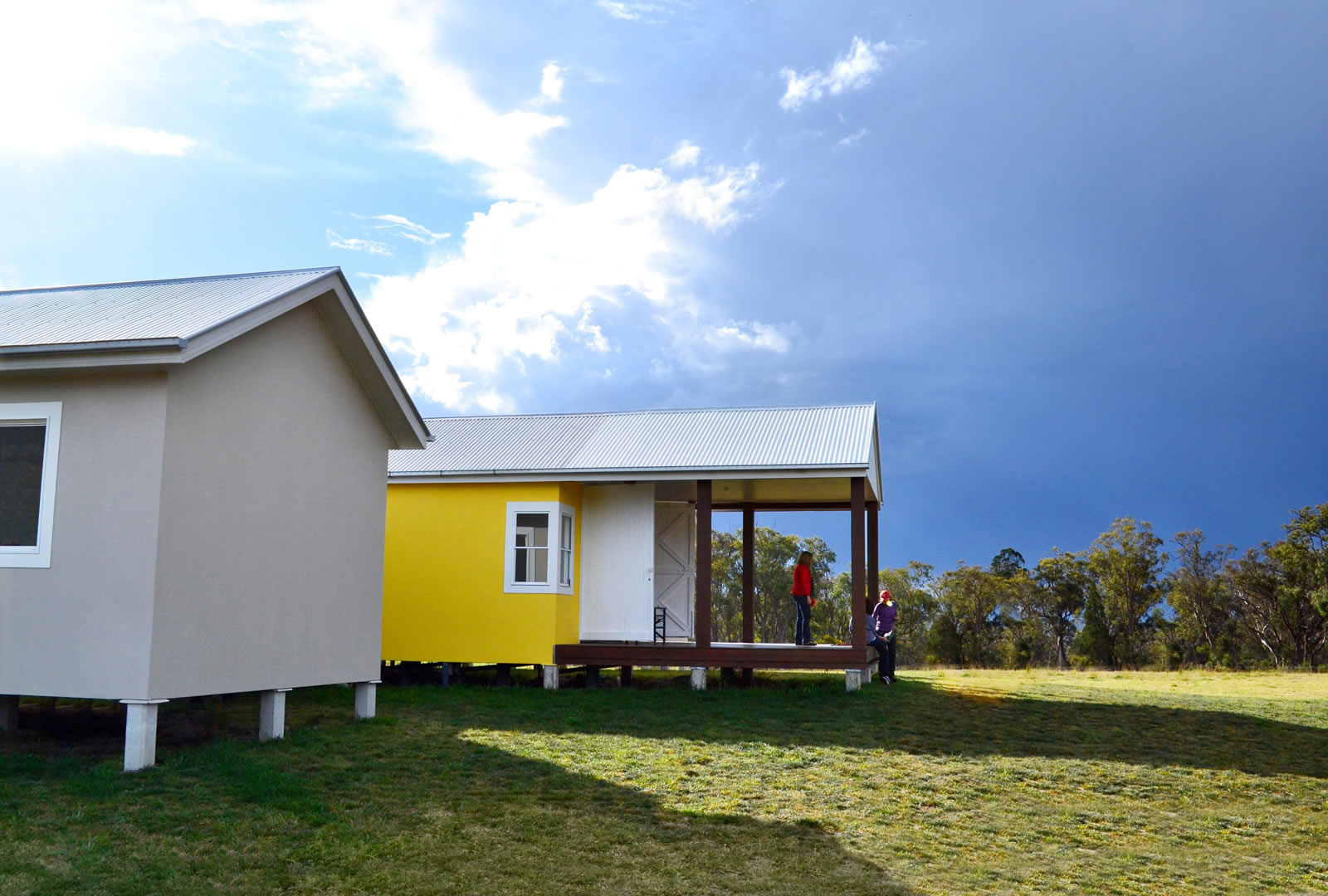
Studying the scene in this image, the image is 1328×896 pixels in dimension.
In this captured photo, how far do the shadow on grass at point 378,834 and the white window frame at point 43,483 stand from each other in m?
1.73

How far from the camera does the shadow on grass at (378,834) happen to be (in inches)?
269

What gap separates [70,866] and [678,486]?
12.4 m

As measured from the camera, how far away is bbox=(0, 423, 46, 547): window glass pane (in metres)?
9.88

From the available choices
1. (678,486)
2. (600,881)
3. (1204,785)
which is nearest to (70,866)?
(600,881)

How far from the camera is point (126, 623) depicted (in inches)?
362

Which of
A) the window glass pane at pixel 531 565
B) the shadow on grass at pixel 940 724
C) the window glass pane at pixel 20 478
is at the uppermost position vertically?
the window glass pane at pixel 20 478

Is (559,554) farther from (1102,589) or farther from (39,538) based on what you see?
(1102,589)

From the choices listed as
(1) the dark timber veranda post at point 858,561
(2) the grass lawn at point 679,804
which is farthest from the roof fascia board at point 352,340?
(1) the dark timber veranda post at point 858,561

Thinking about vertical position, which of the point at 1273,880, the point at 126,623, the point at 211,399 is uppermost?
the point at 211,399

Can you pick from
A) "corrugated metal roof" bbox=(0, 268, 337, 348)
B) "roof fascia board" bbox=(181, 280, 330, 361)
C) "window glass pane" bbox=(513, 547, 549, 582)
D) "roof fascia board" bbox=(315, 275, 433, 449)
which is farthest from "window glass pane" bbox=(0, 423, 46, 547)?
"window glass pane" bbox=(513, 547, 549, 582)

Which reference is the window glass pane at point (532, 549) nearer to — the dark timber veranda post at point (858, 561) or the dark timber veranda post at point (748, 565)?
the dark timber veranda post at point (748, 565)

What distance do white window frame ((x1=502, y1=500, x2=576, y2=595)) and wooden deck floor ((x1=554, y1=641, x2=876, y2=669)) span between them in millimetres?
923

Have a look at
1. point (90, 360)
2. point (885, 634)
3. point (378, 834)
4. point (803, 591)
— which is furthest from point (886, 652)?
point (90, 360)

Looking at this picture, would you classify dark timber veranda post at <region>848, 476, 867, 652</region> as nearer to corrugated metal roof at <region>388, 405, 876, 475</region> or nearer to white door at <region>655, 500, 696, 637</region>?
corrugated metal roof at <region>388, 405, 876, 475</region>
